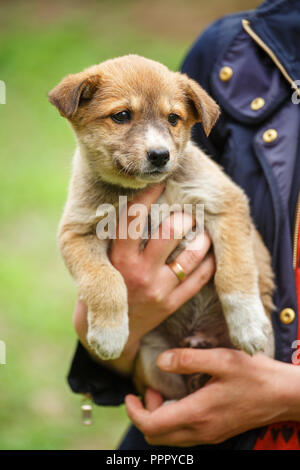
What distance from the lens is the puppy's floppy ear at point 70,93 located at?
242cm

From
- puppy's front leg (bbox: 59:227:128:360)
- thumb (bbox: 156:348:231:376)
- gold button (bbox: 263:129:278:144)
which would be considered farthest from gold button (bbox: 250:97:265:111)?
thumb (bbox: 156:348:231:376)

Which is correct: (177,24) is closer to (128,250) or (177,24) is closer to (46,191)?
(46,191)

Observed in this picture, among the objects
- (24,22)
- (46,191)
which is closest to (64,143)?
(46,191)

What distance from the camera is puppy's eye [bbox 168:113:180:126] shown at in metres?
2.53

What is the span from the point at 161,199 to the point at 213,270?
43 cm

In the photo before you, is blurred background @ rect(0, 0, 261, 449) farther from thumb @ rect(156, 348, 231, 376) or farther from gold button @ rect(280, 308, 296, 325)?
gold button @ rect(280, 308, 296, 325)

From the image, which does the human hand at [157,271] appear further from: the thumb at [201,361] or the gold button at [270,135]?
the gold button at [270,135]

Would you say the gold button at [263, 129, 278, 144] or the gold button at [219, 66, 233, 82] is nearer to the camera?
the gold button at [263, 129, 278, 144]

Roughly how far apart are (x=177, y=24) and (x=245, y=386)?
12519 millimetres

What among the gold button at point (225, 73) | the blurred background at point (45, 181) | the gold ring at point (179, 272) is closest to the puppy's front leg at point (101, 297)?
the gold ring at point (179, 272)

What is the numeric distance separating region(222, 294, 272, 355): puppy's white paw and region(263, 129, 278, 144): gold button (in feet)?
2.41

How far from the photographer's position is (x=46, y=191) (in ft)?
25.4

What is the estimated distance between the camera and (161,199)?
2684mm

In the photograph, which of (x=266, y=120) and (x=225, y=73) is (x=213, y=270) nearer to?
(x=266, y=120)
